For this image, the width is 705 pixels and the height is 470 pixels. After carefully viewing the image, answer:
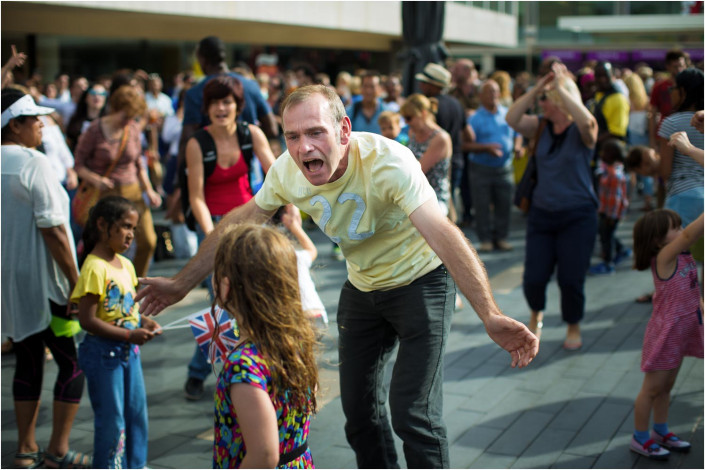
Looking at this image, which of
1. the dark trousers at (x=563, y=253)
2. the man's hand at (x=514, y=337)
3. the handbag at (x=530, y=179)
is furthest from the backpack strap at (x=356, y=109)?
the man's hand at (x=514, y=337)

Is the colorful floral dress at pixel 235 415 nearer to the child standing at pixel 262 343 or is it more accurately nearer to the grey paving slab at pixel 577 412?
the child standing at pixel 262 343

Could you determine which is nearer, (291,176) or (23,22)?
(291,176)

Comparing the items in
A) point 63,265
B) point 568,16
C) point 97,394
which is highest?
point 568,16

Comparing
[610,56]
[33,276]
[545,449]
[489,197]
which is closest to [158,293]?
[33,276]

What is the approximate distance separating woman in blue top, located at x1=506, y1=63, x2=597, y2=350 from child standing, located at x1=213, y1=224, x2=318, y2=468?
402cm

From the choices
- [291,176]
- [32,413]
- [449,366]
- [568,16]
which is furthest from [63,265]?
[568,16]

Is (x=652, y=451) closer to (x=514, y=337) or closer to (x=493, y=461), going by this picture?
(x=493, y=461)

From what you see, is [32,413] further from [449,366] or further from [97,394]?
[449,366]

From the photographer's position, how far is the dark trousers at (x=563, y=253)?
239 inches

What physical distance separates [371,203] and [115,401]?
1610mm

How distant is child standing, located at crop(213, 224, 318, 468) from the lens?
2.25 m

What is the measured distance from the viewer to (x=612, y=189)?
8703 millimetres

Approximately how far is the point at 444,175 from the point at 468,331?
1376 millimetres

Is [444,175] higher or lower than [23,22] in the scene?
lower
